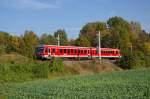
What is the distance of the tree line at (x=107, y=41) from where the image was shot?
72312 millimetres

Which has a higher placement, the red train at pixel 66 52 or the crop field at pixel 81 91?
the red train at pixel 66 52

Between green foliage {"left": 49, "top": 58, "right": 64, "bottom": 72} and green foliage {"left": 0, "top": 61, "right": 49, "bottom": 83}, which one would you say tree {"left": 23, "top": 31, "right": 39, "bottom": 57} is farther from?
green foliage {"left": 0, "top": 61, "right": 49, "bottom": 83}

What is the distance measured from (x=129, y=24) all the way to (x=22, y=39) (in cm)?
4767

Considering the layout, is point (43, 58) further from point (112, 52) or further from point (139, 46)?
point (139, 46)

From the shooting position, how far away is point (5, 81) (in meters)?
41.1

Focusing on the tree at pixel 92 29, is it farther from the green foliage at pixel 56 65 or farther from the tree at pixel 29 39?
→ the green foliage at pixel 56 65

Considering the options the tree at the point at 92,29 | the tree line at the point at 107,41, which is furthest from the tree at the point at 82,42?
the tree at the point at 92,29

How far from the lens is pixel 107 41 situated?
338ft

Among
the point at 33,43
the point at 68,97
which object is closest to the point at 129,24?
the point at 33,43

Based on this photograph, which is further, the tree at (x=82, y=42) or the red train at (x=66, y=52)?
the tree at (x=82, y=42)

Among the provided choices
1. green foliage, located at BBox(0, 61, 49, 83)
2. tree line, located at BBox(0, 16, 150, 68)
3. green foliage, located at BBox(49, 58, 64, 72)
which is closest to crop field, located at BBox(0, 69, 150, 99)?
green foliage, located at BBox(0, 61, 49, 83)

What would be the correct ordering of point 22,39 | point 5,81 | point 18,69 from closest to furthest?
point 5,81
point 18,69
point 22,39

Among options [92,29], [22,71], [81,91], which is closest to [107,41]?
[92,29]

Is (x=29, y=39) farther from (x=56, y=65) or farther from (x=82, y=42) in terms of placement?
(x=56, y=65)
